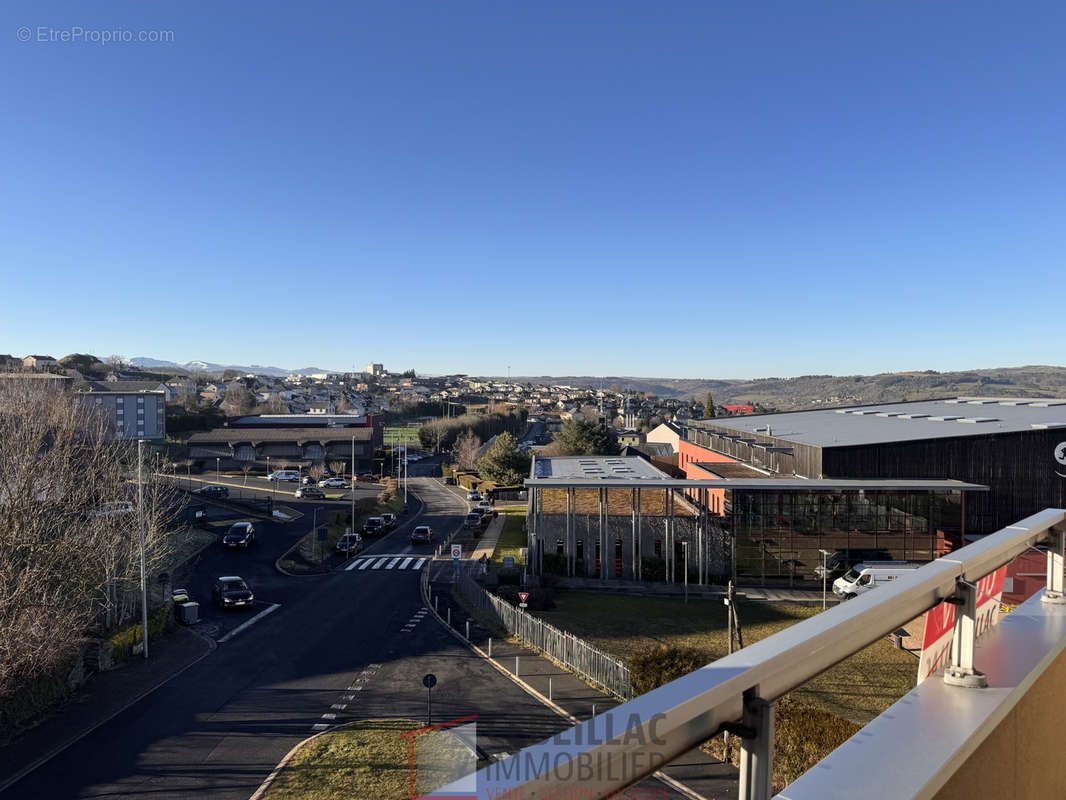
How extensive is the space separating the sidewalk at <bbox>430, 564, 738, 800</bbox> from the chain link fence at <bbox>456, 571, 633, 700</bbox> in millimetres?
237

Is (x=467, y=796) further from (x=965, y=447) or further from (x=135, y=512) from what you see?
(x=965, y=447)

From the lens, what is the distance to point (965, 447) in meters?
32.2

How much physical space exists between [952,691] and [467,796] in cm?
194

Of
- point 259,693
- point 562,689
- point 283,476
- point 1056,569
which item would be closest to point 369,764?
point 259,693

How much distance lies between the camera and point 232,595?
965 inches

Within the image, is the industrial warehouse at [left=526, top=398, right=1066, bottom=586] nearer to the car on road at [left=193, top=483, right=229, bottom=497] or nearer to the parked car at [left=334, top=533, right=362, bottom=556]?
the parked car at [left=334, top=533, right=362, bottom=556]

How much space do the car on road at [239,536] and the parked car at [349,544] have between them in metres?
4.72

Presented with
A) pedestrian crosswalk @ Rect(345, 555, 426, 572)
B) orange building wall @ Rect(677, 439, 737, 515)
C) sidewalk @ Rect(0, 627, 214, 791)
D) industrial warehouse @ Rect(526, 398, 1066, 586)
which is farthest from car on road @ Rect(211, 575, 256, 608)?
orange building wall @ Rect(677, 439, 737, 515)

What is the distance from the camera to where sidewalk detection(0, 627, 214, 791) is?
42.7 feet

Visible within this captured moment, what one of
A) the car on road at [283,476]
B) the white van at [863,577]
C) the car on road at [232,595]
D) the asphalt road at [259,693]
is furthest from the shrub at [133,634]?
the car on road at [283,476]

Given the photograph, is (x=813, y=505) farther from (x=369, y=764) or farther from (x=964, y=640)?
(x=964, y=640)

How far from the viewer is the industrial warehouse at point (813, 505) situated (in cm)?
2888

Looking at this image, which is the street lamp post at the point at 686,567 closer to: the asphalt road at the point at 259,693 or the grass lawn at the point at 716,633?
the grass lawn at the point at 716,633

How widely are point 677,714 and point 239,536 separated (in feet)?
125
